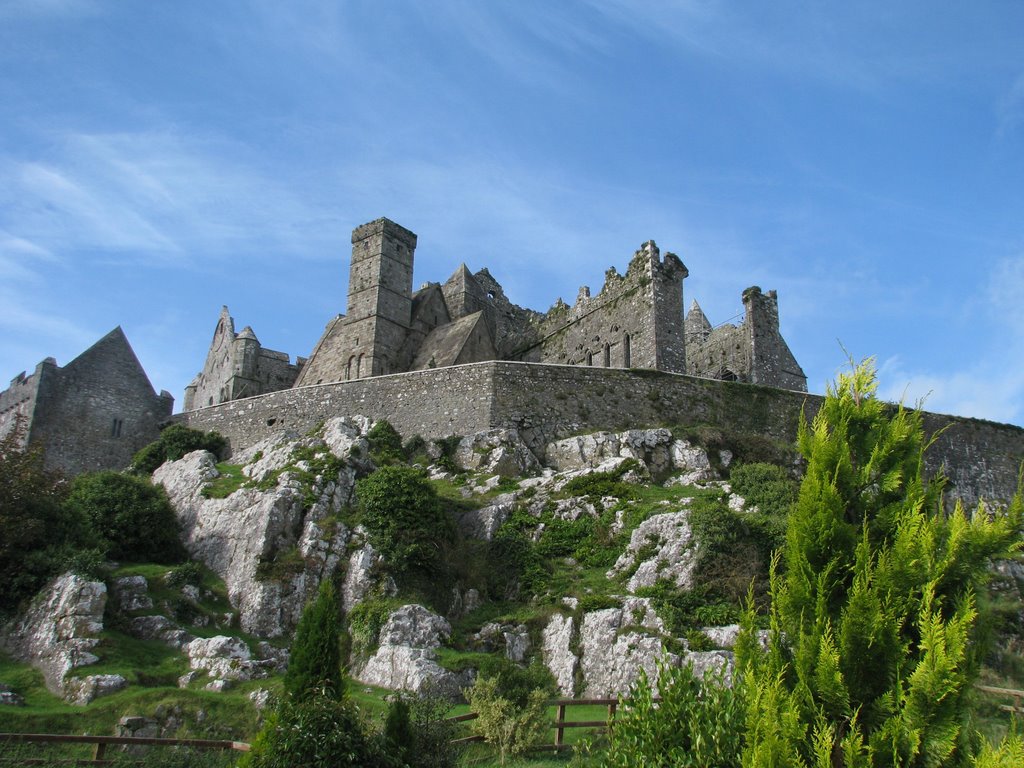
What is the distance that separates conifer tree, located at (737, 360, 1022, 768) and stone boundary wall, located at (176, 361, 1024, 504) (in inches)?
863

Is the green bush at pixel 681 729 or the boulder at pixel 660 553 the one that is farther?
the boulder at pixel 660 553

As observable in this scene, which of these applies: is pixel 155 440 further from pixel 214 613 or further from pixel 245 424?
pixel 214 613

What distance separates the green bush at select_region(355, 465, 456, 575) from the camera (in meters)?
24.8

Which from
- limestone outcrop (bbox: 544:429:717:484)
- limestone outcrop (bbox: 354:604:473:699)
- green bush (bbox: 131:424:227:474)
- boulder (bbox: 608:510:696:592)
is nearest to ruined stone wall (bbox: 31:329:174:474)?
green bush (bbox: 131:424:227:474)

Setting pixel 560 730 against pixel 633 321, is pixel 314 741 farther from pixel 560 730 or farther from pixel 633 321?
pixel 633 321

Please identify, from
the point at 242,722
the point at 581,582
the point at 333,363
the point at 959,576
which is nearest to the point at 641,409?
the point at 581,582

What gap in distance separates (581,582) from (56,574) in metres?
13.4

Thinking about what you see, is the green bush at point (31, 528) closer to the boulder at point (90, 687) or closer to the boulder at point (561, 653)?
the boulder at point (90, 687)

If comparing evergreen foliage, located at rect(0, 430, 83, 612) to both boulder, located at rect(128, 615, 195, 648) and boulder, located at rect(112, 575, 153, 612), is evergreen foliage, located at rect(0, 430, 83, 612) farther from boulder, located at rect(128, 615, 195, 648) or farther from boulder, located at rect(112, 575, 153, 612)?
boulder, located at rect(128, 615, 195, 648)

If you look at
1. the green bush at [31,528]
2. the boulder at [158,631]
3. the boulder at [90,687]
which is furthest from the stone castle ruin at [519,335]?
the boulder at [90,687]

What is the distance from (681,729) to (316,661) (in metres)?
6.46

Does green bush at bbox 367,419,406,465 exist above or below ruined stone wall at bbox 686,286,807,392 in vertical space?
below

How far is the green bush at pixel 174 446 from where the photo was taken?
3572cm

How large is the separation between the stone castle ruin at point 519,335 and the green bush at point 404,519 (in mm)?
13067
